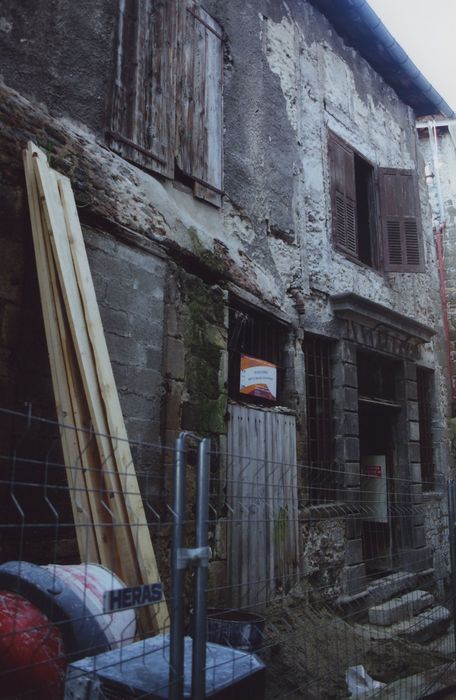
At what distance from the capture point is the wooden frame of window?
6.42m

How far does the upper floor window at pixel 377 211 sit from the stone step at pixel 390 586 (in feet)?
13.1

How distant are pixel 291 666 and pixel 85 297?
9.27ft

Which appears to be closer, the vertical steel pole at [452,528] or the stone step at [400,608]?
the vertical steel pole at [452,528]

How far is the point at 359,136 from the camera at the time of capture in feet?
26.5

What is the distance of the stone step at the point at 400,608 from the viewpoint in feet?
19.1

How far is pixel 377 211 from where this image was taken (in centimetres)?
822

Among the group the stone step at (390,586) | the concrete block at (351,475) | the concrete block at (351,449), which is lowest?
the stone step at (390,586)

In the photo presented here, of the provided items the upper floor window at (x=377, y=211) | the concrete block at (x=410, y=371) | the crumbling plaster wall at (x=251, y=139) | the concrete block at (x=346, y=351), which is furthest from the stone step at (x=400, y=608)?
the upper floor window at (x=377, y=211)

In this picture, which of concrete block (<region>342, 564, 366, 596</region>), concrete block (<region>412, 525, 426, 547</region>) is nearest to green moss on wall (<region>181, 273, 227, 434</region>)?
concrete block (<region>342, 564, 366, 596</region>)

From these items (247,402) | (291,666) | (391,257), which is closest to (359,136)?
(391,257)

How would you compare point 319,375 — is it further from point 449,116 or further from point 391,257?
point 449,116

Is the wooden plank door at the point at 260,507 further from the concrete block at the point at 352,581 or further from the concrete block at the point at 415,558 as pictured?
the concrete block at the point at 415,558

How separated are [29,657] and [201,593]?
64cm

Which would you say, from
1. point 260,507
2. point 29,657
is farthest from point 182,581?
point 260,507
